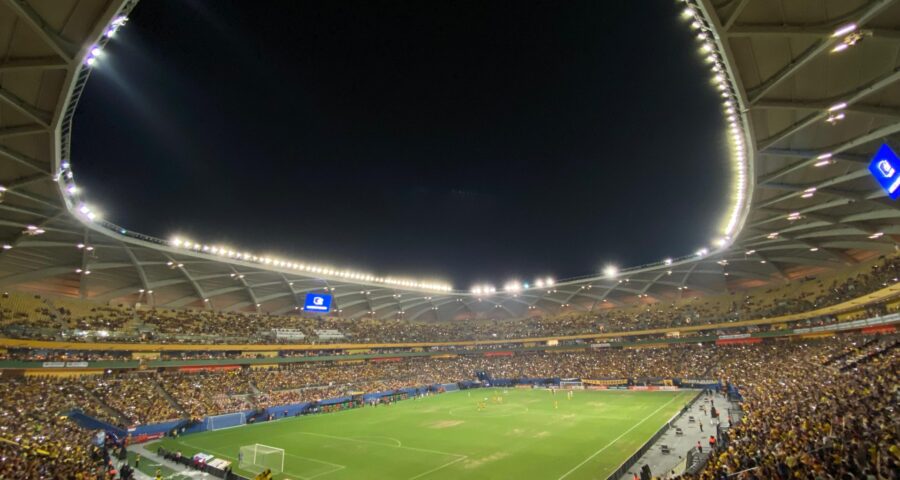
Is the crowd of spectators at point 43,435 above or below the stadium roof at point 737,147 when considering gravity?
below

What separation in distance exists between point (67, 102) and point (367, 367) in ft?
182

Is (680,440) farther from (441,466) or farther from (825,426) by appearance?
(441,466)

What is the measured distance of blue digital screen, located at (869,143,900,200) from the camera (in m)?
13.2

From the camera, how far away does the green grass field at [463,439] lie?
23406 millimetres

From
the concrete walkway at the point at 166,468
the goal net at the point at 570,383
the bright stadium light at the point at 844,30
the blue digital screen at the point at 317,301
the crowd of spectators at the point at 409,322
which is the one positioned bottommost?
the goal net at the point at 570,383

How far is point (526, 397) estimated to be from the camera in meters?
53.5

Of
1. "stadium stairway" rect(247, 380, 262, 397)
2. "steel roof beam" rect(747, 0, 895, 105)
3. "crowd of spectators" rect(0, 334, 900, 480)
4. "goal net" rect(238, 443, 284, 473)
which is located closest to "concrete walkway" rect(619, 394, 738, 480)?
"crowd of spectators" rect(0, 334, 900, 480)

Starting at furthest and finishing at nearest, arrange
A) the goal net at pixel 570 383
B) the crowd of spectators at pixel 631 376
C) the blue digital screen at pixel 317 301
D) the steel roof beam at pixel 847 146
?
the goal net at pixel 570 383 < the blue digital screen at pixel 317 301 < the steel roof beam at pixel 847 146 < the crowd of spectators at pixel 631 376

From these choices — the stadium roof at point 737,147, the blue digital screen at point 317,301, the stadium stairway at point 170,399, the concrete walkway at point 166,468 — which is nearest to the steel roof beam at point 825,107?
the stadium roof at point 737,147

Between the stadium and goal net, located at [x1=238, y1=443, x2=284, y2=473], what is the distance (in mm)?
138

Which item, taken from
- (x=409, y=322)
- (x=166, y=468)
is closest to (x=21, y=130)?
(x=166, y=468)

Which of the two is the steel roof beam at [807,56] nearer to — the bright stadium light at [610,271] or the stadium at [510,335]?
the stadium at [510,335]

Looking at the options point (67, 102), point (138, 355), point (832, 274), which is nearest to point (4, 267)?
point (138, 355)

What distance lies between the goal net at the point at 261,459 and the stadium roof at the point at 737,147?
18.2 m
